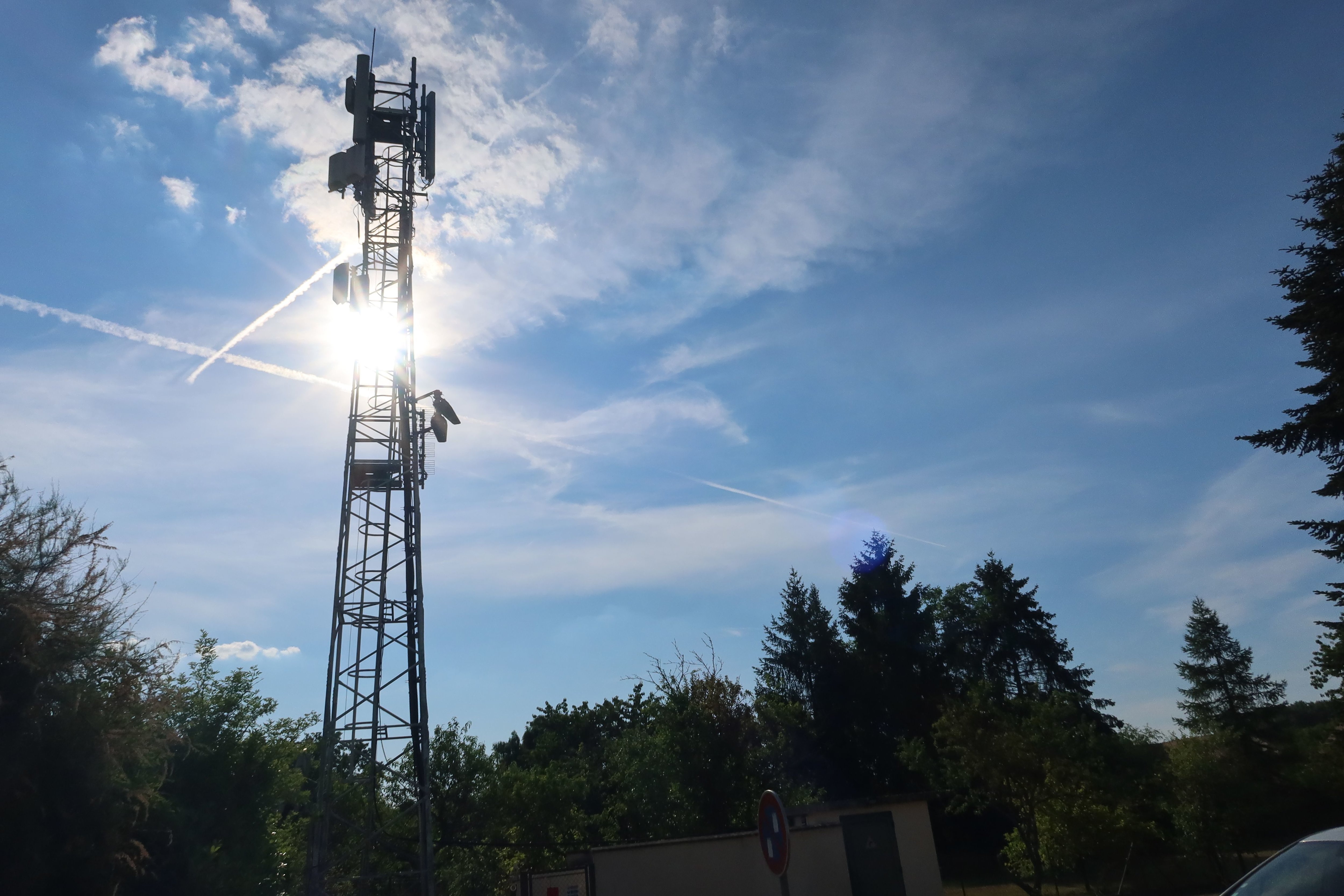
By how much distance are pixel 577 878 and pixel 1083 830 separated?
657 inches

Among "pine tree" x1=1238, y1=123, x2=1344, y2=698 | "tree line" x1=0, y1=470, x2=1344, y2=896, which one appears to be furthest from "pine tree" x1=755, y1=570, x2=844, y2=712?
"pine tree" x1=1238, y1=123, x2=1344, y2=698

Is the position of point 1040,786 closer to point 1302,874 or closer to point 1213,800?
point 1213,800

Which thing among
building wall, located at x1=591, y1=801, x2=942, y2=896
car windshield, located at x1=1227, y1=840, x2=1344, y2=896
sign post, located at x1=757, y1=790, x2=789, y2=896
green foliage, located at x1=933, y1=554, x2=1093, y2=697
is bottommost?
building wall, located at x1=591, y1=801, x2=942, y2=896

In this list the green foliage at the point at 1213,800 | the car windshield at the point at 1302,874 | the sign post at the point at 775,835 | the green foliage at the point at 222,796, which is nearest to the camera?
the car windshield at the point at 1302,874

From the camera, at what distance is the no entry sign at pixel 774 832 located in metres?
6.57

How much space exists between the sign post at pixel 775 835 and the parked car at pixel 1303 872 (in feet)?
9.71

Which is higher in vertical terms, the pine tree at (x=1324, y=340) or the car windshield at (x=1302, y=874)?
the pine tree at (x=1324, y=340)

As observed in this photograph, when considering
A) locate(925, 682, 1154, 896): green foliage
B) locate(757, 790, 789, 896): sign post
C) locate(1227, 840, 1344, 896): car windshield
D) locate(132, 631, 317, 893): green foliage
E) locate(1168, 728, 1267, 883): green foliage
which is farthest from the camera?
locate(1168, 728, 1267, 883): green foliage

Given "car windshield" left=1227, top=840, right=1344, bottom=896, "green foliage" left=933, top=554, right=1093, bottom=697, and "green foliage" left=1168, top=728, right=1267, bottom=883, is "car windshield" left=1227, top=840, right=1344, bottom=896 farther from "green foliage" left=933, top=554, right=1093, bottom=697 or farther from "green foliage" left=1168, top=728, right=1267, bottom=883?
"green foliage" left=933, top=554, right=1093, bottom=697

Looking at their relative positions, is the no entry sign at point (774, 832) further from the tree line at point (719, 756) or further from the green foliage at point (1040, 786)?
the green foliage at point (1040, 786)

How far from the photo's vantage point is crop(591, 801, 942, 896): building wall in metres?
15.3

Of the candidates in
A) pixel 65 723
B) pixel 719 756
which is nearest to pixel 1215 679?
pixel 719 756

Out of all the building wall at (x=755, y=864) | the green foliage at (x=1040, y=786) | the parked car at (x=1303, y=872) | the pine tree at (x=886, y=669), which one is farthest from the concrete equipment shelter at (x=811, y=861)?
the pine tree at (x=886, y=669)

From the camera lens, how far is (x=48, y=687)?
10352mm
